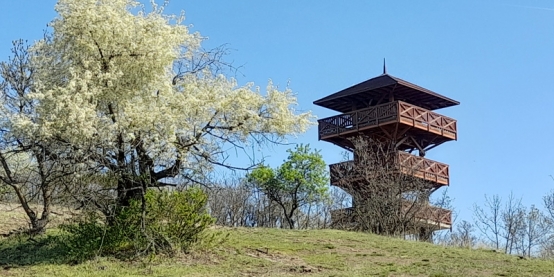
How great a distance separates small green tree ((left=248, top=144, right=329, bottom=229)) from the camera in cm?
2342

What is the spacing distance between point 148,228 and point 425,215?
1309 centimetres

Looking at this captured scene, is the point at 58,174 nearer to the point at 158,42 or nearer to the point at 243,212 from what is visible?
the point at 158,42

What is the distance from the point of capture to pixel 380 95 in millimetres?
26766

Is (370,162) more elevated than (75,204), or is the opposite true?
(370,162)

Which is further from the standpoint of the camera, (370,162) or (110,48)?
(370,162)

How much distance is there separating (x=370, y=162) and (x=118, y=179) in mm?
12598

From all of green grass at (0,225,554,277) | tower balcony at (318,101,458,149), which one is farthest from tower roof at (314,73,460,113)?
green grass at (0,225,554,277)

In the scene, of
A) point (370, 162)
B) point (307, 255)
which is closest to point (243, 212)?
point (370, 162)

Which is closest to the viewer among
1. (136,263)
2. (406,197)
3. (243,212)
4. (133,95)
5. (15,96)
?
(136,263)

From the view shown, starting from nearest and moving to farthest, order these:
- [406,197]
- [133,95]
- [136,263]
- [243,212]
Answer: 1. [136,263]
2. [133,95]
3. [406,197]
4. [243,212]

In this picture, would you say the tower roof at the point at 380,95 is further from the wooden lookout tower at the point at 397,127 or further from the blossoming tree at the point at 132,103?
the blossoming tree at the point at 132,103

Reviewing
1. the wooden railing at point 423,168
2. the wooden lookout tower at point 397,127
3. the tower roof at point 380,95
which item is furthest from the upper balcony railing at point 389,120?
the wooden railing at point 423,168

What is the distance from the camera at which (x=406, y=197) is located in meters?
23.8

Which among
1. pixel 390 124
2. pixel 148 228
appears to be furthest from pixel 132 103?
pixel 390 124
